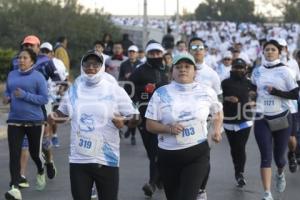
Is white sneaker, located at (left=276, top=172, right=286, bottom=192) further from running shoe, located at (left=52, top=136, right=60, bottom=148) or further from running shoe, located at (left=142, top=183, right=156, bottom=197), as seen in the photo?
running shoe, located at (left=52, top=136, right=60, bottom=148)

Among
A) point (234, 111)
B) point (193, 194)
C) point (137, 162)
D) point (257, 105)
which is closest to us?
point (193, 194)

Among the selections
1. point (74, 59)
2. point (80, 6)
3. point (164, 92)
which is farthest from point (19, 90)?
point (80, 6)

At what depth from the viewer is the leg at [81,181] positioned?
20.1ft

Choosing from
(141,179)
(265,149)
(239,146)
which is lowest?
(141,179)

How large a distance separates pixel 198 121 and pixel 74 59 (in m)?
23.8

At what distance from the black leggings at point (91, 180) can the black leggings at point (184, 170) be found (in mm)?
453

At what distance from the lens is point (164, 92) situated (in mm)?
6426

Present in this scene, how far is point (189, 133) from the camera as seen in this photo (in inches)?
247

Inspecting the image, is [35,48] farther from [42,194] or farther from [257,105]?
[257,105]

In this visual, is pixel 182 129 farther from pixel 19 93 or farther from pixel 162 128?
pixel 19 93

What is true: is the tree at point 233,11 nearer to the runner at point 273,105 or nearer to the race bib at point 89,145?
the runner at point 273,105

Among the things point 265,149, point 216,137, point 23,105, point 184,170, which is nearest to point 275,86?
point 265,149

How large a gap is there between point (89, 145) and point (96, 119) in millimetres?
231

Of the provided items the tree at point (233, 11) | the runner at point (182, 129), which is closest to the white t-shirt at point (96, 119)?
the runner at point (182, 129)
